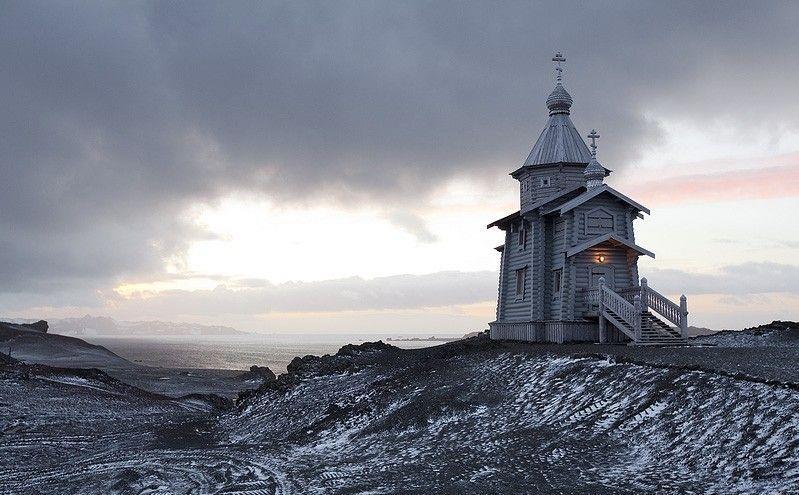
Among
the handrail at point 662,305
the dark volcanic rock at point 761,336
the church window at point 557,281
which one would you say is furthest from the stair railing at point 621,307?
the dark volcanic rock at point 761,336

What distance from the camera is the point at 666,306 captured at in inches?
1190

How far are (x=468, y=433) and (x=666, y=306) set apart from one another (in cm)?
1570

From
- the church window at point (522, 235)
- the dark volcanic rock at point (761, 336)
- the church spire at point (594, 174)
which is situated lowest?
the dark volcanic rock at point (761, 336)

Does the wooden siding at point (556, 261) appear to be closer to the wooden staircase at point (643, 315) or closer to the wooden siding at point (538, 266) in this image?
the wooden siding at point (538, 266)

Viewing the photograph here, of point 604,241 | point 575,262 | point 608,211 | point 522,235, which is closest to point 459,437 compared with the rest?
point 575,262

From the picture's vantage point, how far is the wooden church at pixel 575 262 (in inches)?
1209

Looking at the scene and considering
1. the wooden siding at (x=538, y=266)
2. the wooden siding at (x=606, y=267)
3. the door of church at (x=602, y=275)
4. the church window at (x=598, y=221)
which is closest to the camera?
the wooden siding at (x=606, y=267)

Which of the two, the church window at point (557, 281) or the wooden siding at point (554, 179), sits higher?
the wooden siding at point (554, 179)

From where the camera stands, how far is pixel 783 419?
13.2 m

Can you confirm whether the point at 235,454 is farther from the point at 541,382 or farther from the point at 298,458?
the point at 541,382

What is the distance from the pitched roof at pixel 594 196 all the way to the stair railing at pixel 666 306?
5.10m

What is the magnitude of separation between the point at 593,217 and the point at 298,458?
21.2 m

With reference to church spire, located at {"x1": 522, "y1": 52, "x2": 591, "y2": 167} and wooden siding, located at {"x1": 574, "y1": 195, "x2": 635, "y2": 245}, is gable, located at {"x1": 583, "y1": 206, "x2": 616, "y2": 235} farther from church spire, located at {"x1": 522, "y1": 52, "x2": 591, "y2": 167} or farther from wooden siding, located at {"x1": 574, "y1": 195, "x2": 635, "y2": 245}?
church spire, located at {"x1": 522, "y1": 52, "x2": 591, "y2": 167}

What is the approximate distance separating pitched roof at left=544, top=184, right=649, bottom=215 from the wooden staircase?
167 inches
